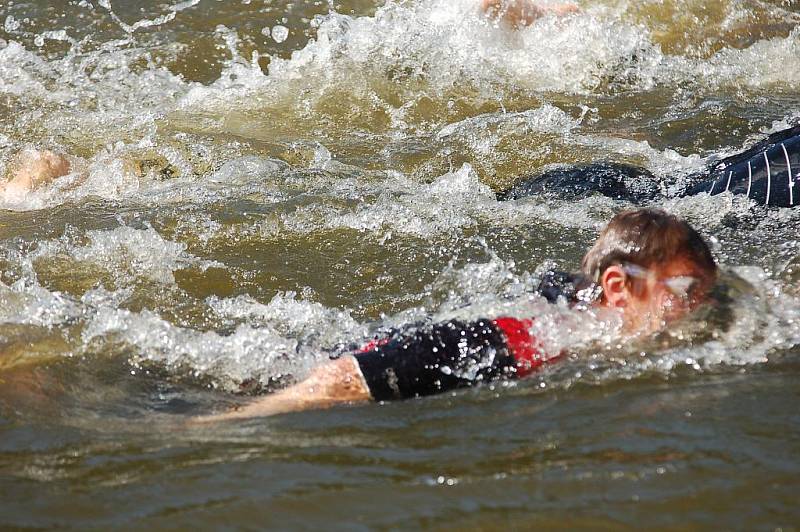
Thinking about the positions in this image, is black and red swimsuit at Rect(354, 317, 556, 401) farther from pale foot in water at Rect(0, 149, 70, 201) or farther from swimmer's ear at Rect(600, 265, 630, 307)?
pale foot in water at Rect(0, 149, 70, 201)

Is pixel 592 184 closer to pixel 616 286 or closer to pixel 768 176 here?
pixel 768 176

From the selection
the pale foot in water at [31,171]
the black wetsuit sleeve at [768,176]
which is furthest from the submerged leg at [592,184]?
the pale foot in water at [31,171]

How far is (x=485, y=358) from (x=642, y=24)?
640 cm

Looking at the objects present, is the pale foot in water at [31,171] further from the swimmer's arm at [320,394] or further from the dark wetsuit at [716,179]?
the swimmer's arm at [320,394]

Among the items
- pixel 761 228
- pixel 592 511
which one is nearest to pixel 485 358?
pixel 592 511

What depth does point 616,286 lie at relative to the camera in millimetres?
3365

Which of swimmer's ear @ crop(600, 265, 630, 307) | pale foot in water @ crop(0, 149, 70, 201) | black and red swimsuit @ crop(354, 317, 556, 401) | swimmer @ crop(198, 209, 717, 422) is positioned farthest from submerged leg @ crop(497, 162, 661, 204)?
pale foot in water @ crop(0, 149, 70, 201)

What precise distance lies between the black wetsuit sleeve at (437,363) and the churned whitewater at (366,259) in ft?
0.29

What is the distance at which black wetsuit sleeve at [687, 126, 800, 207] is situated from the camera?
14.3 ft

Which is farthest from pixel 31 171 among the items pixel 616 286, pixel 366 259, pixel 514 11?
pixel 514 11

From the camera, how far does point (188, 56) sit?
331 inches

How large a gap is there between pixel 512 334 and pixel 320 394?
2.11 feet

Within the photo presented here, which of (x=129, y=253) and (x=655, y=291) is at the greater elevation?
(x=129, y=253)

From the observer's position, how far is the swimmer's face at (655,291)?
334 cm
